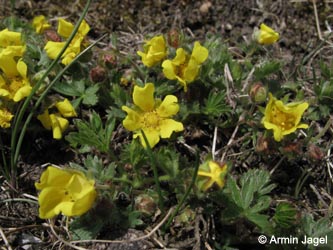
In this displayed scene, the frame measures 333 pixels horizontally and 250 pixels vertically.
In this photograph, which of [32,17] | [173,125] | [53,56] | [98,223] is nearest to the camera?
[98,223]

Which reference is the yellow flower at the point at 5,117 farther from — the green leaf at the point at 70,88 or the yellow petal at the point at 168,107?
the yellow petal at the point at 168,107

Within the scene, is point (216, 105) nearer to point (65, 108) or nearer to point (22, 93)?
point (65, 108)

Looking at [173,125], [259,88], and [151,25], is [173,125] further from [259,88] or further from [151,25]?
[151,25]

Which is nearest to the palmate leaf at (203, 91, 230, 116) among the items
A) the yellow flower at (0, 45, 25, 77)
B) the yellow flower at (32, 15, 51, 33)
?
the yellow flower at (0, 45, 25, 77)

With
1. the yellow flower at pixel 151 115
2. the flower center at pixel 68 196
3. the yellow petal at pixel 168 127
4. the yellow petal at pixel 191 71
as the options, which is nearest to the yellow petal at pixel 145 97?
the yellow flower at pixel 151 115

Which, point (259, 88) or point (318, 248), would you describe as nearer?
point (318, 248)

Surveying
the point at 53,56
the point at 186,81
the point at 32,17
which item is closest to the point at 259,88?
the point at 186,81
